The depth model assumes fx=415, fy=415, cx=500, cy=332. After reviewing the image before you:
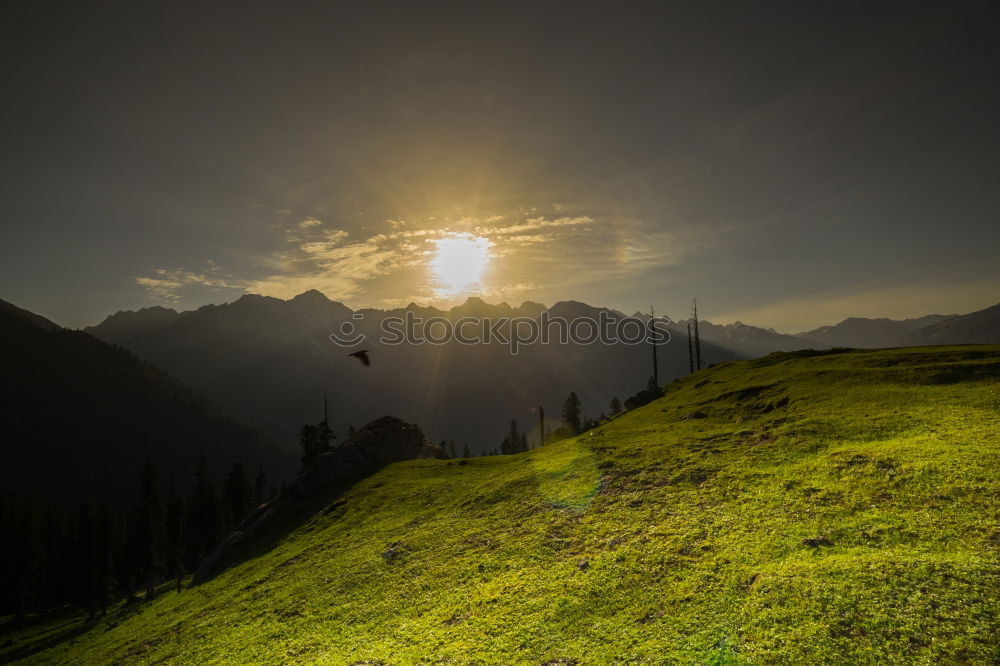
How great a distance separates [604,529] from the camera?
88.5 feet

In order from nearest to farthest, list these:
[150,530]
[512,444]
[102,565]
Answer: [102,565] < [150,530] < [512,444]

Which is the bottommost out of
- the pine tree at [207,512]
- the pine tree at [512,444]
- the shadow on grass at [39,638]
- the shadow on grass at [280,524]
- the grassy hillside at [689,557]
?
the shadow on grass at [39,638]

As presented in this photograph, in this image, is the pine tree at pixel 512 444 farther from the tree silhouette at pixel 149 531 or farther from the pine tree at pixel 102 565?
the pine tree at pixel 102 565

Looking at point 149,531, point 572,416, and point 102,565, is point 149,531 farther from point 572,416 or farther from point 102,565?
point 572,416

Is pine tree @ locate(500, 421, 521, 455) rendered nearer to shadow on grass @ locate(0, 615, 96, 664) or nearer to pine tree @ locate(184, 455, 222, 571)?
pine tree @ locate(184, 455, 222, 571)

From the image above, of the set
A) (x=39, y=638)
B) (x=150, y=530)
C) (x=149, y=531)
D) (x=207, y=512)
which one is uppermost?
(x=207, y=512)

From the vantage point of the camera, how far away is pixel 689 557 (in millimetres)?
21000

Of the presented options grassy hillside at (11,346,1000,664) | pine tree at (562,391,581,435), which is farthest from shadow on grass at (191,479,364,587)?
pine tree at (562,391,581,435)

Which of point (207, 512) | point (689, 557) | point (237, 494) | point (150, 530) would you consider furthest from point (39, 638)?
point (689, 557)

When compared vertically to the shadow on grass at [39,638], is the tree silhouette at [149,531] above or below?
above

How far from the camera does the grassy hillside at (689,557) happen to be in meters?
15.1

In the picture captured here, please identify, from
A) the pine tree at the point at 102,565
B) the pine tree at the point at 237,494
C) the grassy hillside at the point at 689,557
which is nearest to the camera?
the grassy hillside at the point at 689,557

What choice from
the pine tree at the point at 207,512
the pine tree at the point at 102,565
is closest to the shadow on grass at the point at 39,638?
the pine tree at the point at 102,565

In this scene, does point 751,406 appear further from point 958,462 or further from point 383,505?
point 383,505
